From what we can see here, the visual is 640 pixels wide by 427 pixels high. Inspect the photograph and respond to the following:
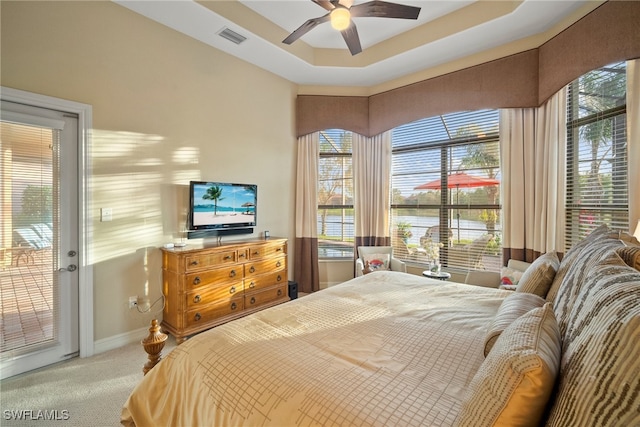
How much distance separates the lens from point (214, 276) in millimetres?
2973

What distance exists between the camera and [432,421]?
862mm

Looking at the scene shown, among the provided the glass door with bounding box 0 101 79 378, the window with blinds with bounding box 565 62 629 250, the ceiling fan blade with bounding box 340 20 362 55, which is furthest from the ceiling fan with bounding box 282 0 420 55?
the glass door with bounding box 0 101 79 378

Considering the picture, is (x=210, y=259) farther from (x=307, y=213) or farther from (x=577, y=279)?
(x=577, y=279)

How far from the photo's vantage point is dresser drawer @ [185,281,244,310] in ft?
9.20

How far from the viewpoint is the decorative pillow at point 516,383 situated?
670mm

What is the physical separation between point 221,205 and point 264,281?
107cm

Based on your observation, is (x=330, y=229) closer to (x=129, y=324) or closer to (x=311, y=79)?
(x=311, y=79)

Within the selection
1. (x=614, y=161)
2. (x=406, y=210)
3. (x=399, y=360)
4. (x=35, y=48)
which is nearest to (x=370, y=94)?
(x=406, y=210)

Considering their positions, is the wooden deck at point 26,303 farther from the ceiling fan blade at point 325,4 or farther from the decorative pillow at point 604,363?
the decorative pillow at point 604,363

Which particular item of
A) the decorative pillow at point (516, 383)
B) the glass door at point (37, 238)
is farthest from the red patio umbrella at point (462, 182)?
the glass door at point (37, 238)

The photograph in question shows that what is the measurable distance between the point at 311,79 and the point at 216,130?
173 centimetres

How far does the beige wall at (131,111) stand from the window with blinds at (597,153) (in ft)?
12.2

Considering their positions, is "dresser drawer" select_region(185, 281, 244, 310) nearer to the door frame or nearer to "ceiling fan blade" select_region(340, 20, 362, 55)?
the door frame

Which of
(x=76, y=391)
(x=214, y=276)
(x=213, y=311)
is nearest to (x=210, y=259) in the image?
(x=214, y=276)
